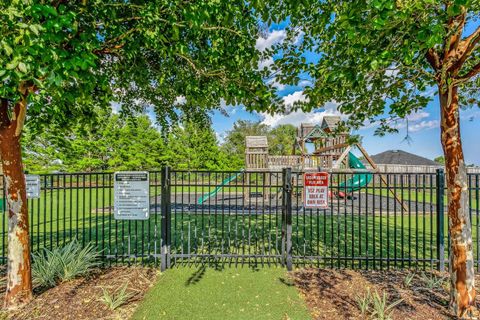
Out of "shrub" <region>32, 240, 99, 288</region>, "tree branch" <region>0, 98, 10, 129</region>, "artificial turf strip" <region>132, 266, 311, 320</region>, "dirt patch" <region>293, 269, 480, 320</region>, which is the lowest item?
"artificial turf strip" <region>132, 266, 311, 320</region>

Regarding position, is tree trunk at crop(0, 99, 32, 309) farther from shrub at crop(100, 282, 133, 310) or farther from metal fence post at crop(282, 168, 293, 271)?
metal fence post at crop(282, 168, 293, 271)

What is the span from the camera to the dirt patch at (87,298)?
3156 millimetres

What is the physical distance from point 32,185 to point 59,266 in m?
1.54

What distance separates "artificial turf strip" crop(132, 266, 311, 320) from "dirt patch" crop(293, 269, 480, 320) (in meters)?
0.26

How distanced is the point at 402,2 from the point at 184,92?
2702 mm

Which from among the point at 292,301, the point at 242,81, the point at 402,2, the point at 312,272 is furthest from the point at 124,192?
the point at 402,2

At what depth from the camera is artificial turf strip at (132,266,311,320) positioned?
3273 mm

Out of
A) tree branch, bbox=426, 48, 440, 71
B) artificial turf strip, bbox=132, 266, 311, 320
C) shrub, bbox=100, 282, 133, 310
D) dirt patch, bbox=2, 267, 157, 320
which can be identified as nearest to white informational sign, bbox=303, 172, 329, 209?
artificial turf strip, bbox=132, 266, 311, 320

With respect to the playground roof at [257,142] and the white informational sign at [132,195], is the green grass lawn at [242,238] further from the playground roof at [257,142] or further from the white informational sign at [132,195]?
the playground roof at [257,142]

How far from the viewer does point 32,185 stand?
4.47 meters

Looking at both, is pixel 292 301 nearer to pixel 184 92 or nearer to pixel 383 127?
pixel 383 127

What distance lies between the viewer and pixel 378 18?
1863 mm

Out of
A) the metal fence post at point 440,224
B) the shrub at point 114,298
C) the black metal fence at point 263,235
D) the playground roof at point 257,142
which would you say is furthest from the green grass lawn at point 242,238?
the playground roof at point 257,142

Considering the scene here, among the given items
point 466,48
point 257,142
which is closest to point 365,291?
point 466,48
